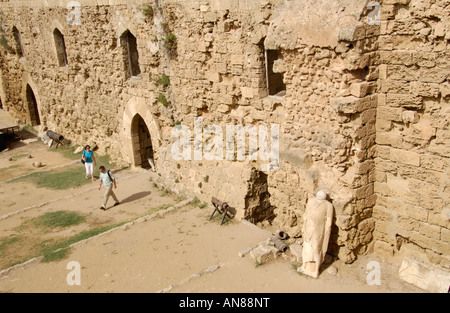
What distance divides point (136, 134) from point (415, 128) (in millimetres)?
Answer: 7475

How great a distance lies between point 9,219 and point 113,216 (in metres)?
2.31

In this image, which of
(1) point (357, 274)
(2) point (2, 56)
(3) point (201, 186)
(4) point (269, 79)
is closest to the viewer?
(1) point (357, 274)

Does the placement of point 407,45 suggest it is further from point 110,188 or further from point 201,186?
point 110,188

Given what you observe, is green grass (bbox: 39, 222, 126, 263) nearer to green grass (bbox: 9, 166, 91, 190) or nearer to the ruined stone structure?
the ruined stone structure

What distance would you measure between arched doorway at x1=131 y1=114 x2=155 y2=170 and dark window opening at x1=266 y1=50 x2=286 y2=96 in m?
4.80

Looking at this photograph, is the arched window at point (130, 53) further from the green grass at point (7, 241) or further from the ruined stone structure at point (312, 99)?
the green grass at point (7, 241)

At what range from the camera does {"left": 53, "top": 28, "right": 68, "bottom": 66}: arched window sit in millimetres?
13289

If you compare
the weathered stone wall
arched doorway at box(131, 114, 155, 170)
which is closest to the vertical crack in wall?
the weathered stone wall

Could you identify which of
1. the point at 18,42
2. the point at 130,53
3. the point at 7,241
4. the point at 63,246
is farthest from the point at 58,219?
the point at 18,42

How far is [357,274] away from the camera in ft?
19.9

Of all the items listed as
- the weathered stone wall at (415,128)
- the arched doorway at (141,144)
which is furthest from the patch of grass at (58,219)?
the weathered stone wall at (415,128)

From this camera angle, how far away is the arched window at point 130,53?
1052 centimetres

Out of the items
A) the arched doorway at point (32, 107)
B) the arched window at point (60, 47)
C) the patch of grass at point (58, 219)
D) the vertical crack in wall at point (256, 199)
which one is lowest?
the patch of grass at point (58, 219)

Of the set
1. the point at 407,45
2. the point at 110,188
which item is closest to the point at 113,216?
the point at 110,188
